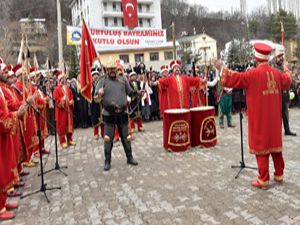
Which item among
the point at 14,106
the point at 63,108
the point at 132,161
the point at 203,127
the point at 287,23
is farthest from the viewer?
the point at 287,23

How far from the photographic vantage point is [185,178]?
617 cm

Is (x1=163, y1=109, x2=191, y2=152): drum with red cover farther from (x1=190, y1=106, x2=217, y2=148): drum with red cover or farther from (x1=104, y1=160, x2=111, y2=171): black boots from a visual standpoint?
(x1=104, y1=160, x2=111, y2=171): black boots

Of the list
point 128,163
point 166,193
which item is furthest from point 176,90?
point 166,193

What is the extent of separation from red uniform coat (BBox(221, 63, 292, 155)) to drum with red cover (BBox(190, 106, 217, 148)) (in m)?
3.02

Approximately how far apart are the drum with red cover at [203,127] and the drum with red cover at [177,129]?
0.74 ft

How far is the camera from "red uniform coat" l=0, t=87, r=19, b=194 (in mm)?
4789

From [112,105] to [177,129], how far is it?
1819 millimetres

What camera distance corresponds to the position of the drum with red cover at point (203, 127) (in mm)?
8375

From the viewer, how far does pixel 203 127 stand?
8.41 m

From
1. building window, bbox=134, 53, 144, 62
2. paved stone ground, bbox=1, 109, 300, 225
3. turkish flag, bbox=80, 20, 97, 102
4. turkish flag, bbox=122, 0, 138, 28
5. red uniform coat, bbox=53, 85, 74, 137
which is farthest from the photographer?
turkish flag, bbox=122, 0, 138, 28

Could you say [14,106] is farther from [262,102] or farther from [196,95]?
[196,95]

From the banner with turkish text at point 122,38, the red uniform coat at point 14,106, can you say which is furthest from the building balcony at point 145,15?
the red uniform coat at point 14,106

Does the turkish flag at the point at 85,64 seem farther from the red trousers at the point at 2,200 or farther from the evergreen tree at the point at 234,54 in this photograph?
the evergreen tree at the point at 234,54

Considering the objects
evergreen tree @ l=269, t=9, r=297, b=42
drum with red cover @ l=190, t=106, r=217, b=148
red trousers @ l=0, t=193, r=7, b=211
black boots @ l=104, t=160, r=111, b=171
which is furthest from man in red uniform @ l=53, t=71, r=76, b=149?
evergreen tree @ l=269, t=9, r=297, b=42
